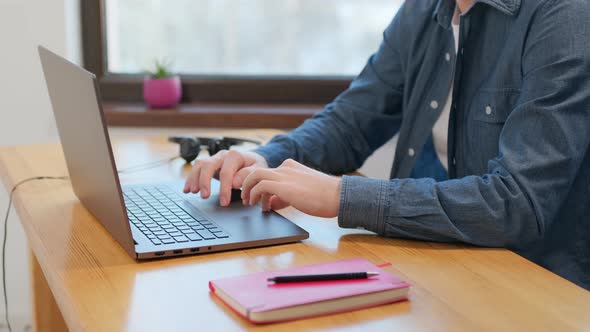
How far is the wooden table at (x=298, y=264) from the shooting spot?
0.78 m

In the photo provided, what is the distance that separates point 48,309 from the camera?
1.55 meters

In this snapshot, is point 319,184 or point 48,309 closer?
point 319,184

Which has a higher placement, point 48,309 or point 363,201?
point 363,201

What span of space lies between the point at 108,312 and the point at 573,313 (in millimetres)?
489

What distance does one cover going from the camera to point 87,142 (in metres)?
1.01

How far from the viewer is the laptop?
3.08ft

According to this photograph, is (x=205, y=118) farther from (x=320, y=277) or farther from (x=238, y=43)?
(x=320, y=277)

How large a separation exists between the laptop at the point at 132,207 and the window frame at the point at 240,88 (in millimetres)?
1167

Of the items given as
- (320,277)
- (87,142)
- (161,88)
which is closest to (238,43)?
(161,88)

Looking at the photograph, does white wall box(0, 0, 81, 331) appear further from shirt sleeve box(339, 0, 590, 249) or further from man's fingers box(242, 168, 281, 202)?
shirt sleeve box(339, 0, 590, 249)

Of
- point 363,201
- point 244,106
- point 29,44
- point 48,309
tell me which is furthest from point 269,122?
point 363,201

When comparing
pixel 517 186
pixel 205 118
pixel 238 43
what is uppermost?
pixel 238 43

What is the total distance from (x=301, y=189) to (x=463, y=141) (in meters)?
0.40

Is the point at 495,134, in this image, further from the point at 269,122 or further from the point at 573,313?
the point at 269,122
